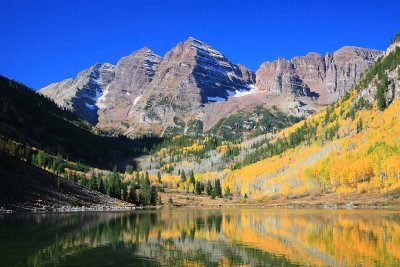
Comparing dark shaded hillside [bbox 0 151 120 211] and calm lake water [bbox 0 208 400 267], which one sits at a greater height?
dark shaded hillside [bbox 0 151 120 211]

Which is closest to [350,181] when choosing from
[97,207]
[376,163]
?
[376,163]

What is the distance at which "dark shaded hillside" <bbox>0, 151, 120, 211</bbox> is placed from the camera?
125875 millimetres

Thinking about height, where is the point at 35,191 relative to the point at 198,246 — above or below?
above

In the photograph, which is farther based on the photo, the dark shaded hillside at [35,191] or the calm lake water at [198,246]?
the dark shaded hillside at [35,191]

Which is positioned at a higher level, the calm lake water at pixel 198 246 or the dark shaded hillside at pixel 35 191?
the dark shaded hillside at pixel 35 191

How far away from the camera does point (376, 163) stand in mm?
194000

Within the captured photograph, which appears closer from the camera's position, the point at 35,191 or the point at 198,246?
the point at 198,246

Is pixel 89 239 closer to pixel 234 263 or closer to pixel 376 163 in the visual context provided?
pixel 234 263

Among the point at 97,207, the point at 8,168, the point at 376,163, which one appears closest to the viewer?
the point at 8,168

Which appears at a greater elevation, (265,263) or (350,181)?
(350,181)

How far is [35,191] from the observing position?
138375mm

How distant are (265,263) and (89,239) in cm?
2950

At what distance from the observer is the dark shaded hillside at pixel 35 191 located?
12588cm

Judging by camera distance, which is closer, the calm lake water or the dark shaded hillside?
the calm lake water
